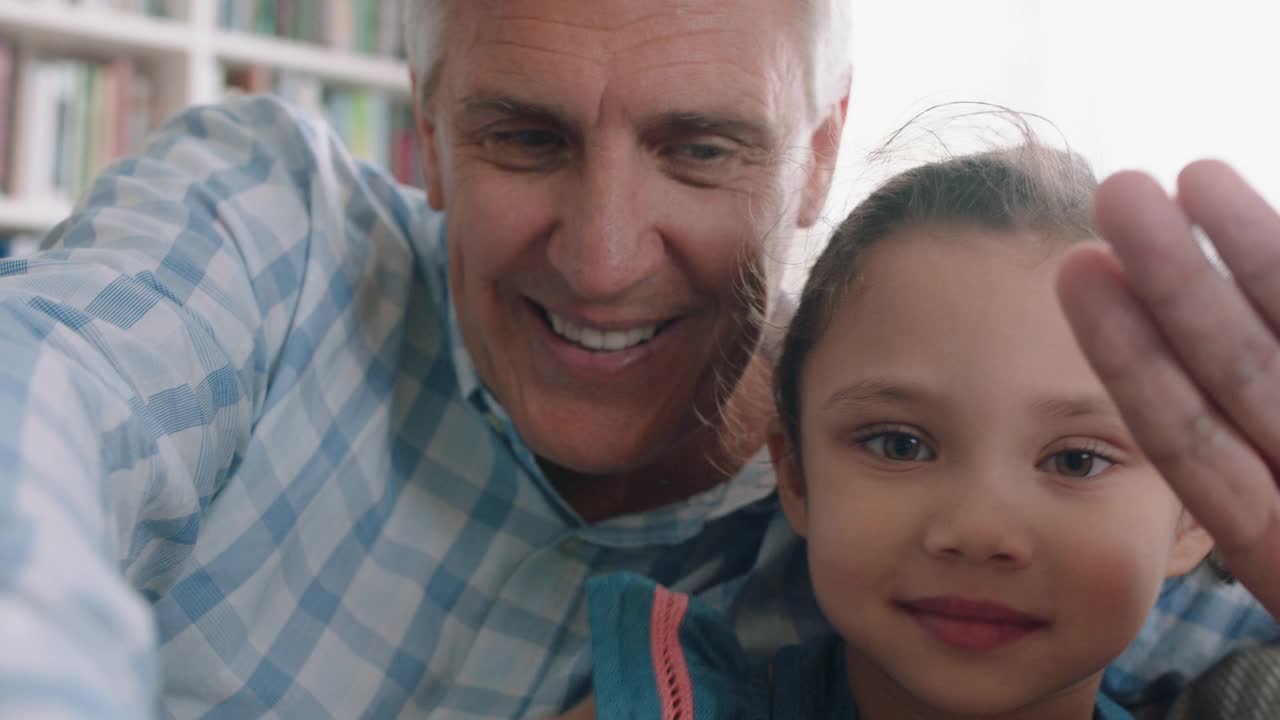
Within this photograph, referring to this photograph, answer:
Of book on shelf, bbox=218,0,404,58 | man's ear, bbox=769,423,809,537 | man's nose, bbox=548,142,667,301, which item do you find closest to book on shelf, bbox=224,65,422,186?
book on shelf, bbox=218,0,404,58

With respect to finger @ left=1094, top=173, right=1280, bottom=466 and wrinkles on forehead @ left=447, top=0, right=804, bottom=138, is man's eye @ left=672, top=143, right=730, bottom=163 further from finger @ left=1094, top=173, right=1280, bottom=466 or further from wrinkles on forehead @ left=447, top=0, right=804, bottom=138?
finger @ left=1094, top=173, right=1280, bottom=466

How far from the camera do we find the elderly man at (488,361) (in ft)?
3.81

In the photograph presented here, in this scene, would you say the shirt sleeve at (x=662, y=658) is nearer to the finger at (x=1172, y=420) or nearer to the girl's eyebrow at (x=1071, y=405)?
the girl's eyebrow at (x=1071, y=405)

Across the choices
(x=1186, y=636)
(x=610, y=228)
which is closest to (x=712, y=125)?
(x=610, y=228)

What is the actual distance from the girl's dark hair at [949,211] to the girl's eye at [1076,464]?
0.19 meters

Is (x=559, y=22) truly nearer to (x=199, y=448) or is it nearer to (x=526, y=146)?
(x=526, y=146)

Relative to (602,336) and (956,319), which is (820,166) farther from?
(956,319)

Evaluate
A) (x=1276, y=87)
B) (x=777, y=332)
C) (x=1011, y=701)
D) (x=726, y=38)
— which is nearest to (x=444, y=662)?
(x=777, y=332)

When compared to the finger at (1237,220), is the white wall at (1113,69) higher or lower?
lower

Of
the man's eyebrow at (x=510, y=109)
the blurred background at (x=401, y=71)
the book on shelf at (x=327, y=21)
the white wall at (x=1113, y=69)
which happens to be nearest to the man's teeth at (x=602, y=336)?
the man's eyebrow at (x=510, y=109)

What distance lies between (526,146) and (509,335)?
0.22m

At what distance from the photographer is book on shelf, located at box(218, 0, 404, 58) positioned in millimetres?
3168

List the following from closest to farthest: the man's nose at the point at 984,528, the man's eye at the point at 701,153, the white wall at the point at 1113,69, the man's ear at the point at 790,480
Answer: the man's nose at the point at 984,528 < the man's ear at the point at 790,480 < the man's eye at the point at 701,153 < the white wall at the point at 1113,69

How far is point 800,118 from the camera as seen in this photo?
4.22 ft
